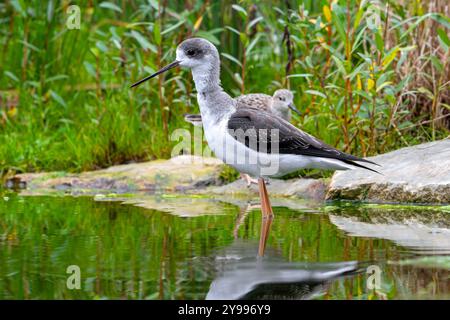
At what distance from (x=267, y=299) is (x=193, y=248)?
1.39m

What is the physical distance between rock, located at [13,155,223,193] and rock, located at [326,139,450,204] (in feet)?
5.31

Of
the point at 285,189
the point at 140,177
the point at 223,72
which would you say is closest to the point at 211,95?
the point at 285,189

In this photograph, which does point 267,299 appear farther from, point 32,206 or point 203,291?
point 32,206

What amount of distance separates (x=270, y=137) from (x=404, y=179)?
1335 mm

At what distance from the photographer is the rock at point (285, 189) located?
26.0 feet

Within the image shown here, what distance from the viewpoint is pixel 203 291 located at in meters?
4.09

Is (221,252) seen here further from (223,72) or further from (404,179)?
(223,72)

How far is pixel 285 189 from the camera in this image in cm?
815

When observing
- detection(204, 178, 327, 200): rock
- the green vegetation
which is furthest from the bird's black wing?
detection(204, 178, 327, 200): rock

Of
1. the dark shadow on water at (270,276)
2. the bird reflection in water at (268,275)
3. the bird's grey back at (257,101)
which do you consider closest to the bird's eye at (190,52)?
the bird's grey back at (257,101)

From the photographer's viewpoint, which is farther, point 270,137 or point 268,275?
point 270,137

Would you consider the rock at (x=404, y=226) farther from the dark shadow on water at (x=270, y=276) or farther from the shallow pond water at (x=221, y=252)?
the dark shadow on water at (x=270, y=276)

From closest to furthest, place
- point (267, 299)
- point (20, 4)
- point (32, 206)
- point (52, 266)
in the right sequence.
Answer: point (267, 299), point (52, 266), point (32, 206), point (20, 4)

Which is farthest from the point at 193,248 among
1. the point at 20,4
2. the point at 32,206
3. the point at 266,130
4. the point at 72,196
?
the point at 20,4
